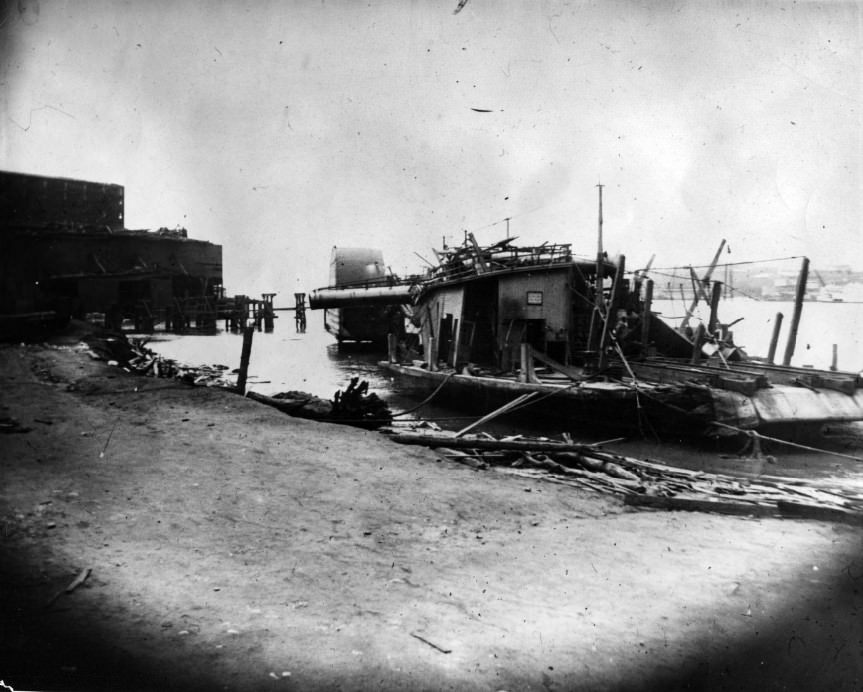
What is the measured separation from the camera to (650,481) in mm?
6973

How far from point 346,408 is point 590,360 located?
7120 millimetres

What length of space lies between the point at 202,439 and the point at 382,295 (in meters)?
22.6

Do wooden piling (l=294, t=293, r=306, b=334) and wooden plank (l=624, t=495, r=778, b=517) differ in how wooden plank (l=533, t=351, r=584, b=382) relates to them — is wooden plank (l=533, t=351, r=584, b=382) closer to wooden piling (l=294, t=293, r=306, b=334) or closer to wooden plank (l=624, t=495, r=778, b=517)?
wooden plank (l=624, t=495, r=778, b=517)

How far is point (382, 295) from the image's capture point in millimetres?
29641

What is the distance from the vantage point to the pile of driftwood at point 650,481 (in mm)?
5832

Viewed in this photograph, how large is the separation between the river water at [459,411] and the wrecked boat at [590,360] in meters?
0.54

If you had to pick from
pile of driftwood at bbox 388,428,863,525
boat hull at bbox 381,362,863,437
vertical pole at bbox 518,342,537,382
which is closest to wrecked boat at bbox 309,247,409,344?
vertical pole at bbox 518,342,537,382

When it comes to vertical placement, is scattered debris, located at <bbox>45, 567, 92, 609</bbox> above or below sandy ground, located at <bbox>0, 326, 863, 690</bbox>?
above

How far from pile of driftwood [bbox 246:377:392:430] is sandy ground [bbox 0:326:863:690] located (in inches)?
138

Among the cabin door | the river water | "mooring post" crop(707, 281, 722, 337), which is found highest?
"mooring post" crop(707, 281, 722, 337)

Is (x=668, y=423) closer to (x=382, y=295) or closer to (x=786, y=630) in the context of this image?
(x=786, y=630)

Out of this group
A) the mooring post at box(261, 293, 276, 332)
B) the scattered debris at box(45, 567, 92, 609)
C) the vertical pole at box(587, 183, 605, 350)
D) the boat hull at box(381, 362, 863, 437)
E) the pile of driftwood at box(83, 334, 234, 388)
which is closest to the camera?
the scattered debris at box(45, 567, 92, 609)

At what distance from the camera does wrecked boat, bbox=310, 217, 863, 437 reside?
1136 centimetres

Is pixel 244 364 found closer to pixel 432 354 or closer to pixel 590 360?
pixel 432 354
